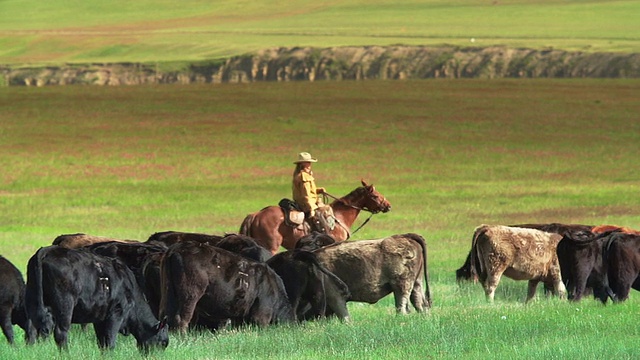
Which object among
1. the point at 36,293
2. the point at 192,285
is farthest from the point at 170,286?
the point at 36,293

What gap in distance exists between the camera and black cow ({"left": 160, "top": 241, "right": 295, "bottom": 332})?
1396 cm

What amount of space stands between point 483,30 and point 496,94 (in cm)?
6579

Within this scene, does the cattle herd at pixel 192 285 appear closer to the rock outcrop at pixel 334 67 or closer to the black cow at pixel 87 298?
the black cow at pixel 87 298

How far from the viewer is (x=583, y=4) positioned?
15488cm

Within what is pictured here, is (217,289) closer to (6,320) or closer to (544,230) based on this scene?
(6,320)

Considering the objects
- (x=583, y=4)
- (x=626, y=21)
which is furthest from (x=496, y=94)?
(x=583, y=4)

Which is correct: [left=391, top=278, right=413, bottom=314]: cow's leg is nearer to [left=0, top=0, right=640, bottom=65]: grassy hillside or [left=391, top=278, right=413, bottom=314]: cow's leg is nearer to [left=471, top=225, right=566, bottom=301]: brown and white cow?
[left=471, top=225, right=566, bottom=301]: brown and white cow

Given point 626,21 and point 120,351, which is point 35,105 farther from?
point 626,21

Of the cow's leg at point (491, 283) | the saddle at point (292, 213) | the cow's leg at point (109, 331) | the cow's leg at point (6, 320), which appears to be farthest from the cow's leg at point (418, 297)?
the saddle at point (292, 213)

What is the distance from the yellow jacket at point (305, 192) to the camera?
23.0 meters

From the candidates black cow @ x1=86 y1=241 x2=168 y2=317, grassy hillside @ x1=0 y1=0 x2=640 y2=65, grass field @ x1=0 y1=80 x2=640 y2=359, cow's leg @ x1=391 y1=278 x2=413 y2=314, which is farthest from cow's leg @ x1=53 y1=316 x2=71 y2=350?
grassy hillside @ x1=0 y1=0 x2=640 y2=65

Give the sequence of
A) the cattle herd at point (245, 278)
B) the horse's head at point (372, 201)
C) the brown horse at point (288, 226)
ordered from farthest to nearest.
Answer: the horse's head at point (372, 201) < the brown horse at point (288, 226) < the cattle herd at point (245, 278)

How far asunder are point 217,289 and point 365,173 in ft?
108

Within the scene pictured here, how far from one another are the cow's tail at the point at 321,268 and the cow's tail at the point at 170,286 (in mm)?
2082
